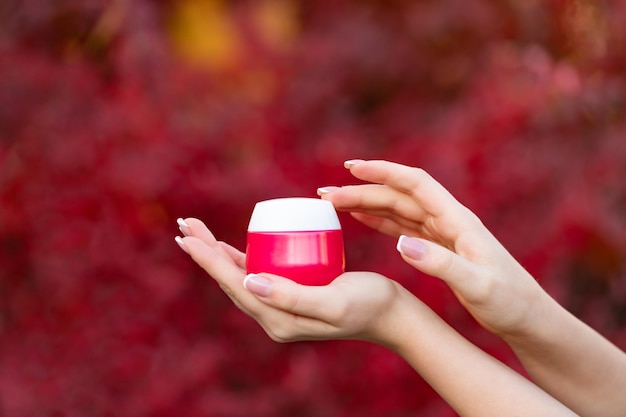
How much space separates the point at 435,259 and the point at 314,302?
6.8 inches

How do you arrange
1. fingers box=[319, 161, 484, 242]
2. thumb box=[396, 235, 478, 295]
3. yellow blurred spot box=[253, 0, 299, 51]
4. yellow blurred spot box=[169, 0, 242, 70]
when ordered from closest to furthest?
thumb box=[396, 235, 478, 295] < fingers box=[319, 161, 484, 242] < yellow blurred spot box=[253, 0, 299, 51] < yellow blurred spot box=[169, 0, 242, 70]

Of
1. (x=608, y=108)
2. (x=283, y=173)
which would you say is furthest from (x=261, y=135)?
(x=608, y=108)

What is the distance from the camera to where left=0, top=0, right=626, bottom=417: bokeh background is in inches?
64.7

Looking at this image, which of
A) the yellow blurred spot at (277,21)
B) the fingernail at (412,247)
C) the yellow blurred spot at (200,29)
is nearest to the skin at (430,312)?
the fingernail at (412,247)

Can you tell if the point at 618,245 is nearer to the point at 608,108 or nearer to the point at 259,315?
the point at 608,108

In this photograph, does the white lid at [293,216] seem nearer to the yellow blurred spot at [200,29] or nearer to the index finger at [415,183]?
the index finger at [415,183]

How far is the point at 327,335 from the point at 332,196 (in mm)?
287

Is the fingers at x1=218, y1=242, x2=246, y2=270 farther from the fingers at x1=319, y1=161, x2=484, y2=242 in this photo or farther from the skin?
the fingers at x1=319, y1=161, x2=484, y2=242

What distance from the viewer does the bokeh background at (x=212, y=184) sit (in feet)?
5.40

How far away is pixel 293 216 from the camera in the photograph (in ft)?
3.76

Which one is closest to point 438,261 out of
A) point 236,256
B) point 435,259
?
point 435,259

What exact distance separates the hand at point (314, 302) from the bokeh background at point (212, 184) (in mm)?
597

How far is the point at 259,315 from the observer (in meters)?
1.05

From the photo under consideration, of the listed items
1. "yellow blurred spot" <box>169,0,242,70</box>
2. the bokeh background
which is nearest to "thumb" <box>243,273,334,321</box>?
the bokeh background
